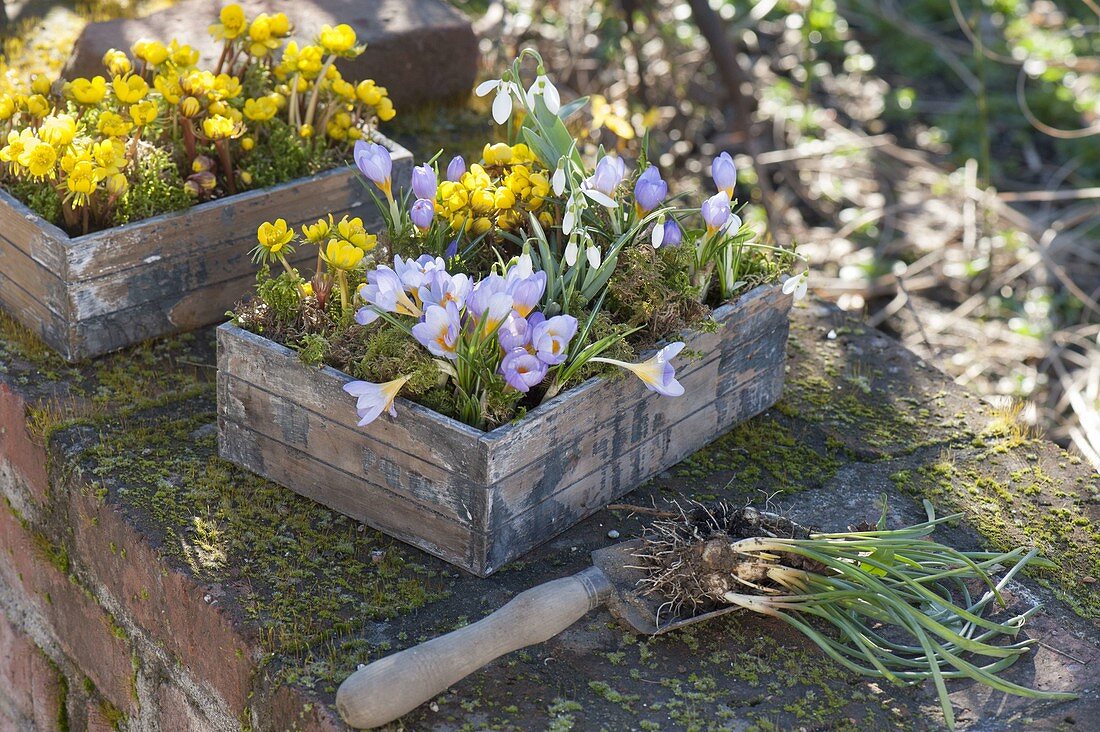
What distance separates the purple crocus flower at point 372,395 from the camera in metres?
1.87

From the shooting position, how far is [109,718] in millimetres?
2346

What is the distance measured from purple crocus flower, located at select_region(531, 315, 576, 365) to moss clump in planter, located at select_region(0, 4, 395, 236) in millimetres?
974

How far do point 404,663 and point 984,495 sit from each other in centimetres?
125

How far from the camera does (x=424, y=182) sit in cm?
215

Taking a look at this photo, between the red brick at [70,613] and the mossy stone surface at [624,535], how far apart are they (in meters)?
0.12

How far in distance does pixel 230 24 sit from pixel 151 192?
0.43 meters

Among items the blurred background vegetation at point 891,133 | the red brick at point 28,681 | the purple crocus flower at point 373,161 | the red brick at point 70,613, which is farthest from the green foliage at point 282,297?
the blurred background vegetation at point 891,133

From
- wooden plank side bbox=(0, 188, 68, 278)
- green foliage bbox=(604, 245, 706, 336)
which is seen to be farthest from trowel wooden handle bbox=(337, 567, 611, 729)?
wooden plank side bbox=(0, 188, 68, 278)

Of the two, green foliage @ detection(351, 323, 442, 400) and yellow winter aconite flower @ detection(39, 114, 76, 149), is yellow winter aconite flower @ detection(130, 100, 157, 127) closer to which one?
yellow winter aconite flower @ detection(39, 114, 76, 149)

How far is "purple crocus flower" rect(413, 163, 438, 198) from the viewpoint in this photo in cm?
214

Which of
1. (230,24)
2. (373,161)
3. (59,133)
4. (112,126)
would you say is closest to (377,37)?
(230,24)

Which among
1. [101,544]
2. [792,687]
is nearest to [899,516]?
[792,687]

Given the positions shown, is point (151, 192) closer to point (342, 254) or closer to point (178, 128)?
point (178, 128)

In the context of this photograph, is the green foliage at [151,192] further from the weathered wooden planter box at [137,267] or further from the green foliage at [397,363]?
the green foliage at [397,363]
